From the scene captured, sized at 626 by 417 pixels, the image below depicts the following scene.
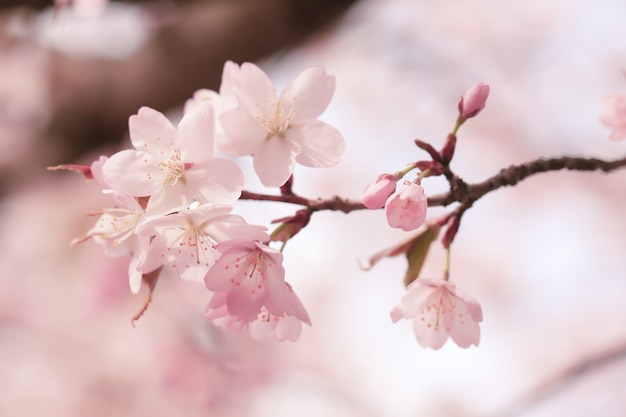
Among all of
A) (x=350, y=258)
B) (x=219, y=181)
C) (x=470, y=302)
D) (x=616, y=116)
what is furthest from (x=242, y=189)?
(x=350, y=258)

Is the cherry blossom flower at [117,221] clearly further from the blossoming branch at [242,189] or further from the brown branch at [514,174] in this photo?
the brown branch at [514,174]

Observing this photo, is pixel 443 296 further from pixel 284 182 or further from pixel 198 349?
pixel 198 349

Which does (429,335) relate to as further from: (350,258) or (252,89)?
(350,258)

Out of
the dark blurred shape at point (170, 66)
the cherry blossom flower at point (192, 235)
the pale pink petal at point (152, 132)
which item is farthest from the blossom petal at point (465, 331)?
the dark blurred shape at point (170, 66)

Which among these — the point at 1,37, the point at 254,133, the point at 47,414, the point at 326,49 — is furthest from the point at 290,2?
the point at 47,414

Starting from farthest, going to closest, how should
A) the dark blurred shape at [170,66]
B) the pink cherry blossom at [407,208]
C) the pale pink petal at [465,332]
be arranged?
the dark blurred shape at [170,66] → the pale pink petal at [465,332] → the pink cherry blossom at [407,208]

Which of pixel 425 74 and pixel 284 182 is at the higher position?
pixel 425 74
